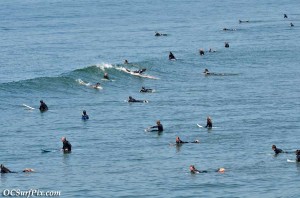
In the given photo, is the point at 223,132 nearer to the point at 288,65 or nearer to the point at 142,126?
the point at 142,126

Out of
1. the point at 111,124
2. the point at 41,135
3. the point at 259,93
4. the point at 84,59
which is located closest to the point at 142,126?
the point at 111,124

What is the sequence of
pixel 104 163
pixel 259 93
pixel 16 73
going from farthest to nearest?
pixel 16 73 → pixel 259 93 → pixel 104 163

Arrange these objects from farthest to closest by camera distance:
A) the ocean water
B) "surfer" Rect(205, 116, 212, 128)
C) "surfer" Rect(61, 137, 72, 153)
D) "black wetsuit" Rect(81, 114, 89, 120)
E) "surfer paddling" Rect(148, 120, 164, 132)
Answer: "black wetsuit" Rect(81, 114, 89, 120)
"surfer" Rect(205, 116, 212, 128)
"surfer paddling" Rect(148, 120, 164, 132)
"surfer" Rect(61, 137, 72, 153)
the ocean water

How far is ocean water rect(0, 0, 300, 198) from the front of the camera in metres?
56.0

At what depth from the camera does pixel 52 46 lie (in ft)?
439

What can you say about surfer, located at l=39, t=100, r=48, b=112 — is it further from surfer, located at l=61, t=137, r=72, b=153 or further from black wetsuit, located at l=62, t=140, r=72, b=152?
black wetsuit, located at l=62, t=140, r=72, b=152

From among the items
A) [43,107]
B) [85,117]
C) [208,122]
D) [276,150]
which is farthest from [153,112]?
[276,150]

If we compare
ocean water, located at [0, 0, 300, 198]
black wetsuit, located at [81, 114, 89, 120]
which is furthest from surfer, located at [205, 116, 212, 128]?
black wetsuit, located at [81, 114, 89, 120]

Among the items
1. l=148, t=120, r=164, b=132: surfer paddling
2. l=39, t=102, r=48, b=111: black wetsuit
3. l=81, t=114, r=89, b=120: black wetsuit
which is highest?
l=39, t=102, r=48, b=111: black wetsuit

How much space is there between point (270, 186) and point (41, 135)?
21.8 metres

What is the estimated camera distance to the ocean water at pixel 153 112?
184 feet

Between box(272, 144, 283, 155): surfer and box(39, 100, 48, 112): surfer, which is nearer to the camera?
box(272, 144, 283, 155): surfer

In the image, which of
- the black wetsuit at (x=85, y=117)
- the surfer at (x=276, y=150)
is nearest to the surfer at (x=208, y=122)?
the surfer at (x=276, y=150)

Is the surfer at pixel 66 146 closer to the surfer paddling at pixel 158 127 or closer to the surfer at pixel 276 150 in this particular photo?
the surfer paddling at pixel 158 127
